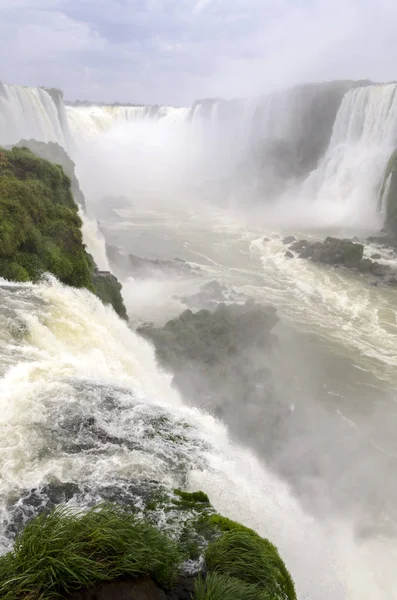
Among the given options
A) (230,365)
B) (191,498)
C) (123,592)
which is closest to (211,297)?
(230,365)

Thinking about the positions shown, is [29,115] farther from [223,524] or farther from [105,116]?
[223,524]

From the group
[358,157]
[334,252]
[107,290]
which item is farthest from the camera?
[358,157]

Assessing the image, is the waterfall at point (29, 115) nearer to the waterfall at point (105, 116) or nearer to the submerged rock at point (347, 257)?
the waterfall at point (105, 116)

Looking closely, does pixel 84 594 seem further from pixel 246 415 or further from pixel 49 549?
pixel 246 415

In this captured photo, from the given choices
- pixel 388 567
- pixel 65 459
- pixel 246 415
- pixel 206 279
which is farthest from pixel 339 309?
pixel 65 459

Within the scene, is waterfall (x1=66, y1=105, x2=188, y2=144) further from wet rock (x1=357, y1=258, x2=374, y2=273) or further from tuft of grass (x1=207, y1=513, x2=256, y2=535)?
tuft of grass (x1=207, y1=513, x2=256, y2=535)

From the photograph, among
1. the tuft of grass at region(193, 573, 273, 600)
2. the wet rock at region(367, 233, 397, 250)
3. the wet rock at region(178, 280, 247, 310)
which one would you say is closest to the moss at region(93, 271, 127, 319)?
the wet rock at region(178, 280, 247, 310)
